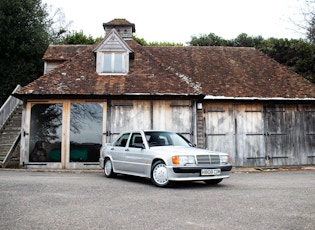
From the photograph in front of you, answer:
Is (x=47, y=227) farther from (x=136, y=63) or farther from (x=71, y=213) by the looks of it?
(x=136, y=63)

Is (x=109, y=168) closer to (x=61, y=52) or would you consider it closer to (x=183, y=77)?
(x=183, y=77)

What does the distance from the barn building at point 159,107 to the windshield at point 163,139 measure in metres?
4.25

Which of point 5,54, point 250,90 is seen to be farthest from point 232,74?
point 5,54

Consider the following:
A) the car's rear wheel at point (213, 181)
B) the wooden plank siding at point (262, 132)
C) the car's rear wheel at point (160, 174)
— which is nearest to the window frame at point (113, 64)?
the wooden plank siding at point (262, 132)

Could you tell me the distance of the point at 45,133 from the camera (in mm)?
13391

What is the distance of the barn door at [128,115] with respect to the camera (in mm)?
13594

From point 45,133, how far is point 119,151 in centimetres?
529

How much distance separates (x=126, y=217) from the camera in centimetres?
480

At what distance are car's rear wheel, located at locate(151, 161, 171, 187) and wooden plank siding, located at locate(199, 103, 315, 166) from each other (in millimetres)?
6973

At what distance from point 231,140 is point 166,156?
7.79m

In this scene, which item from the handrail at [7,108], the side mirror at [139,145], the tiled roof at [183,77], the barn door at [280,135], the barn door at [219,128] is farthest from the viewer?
the handrail at [7,108]

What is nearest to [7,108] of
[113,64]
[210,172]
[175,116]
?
[113,64]

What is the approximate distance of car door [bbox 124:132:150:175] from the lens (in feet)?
27.9

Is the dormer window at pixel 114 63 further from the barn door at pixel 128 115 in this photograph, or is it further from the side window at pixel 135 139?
the side window at pixel 135 139
